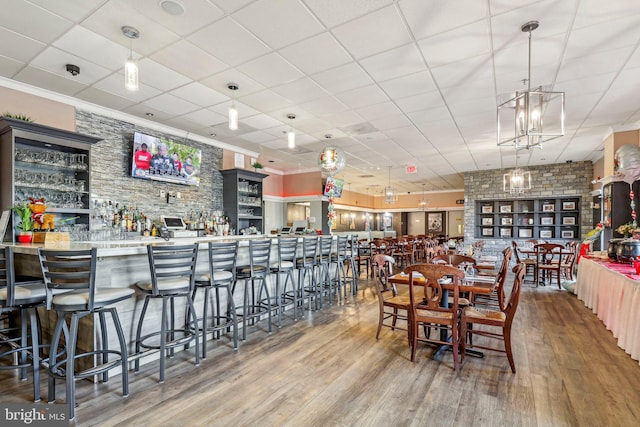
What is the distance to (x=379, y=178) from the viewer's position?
39.0ft

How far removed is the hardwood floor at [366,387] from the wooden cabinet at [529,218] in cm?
748

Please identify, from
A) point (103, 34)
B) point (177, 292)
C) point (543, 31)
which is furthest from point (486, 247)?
point (103, 34)

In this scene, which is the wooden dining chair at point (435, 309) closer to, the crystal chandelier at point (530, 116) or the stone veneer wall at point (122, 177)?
the crystal chandelier at point (530, 116)

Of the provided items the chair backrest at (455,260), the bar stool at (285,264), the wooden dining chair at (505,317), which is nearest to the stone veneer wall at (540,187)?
the chair backrest at (455,260)

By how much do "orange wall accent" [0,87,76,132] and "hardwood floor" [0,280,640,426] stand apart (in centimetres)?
346

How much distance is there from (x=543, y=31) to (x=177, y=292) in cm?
421

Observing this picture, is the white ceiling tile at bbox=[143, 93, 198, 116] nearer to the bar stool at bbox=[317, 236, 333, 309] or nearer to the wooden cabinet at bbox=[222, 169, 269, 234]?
the wooden cabinet at bbox=[222, 169, 269, 234]

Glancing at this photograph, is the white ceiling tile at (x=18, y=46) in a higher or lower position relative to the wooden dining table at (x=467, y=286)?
higher

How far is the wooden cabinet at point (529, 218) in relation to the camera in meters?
9.72

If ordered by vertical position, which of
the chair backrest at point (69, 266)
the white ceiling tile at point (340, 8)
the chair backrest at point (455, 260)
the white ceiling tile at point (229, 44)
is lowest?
the chair backrest at point (455, 260)

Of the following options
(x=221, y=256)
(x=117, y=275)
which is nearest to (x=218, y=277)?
(x=221, y=256)

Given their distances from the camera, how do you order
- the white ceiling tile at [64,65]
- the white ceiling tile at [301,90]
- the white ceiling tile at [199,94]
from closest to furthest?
the white ceiling tile at [64,65], the white ceiling tile at [301,90], the white ceiling tile at [199,94]

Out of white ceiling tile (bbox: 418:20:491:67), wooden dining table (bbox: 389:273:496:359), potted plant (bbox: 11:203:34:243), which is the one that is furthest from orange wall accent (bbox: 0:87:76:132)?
wooden dining table (bbox: 389:273:496:359)

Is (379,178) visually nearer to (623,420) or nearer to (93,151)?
(93,151)
